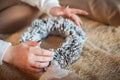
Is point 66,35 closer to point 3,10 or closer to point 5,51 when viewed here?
point 5,51

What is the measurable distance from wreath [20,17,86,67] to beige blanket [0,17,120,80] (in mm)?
19

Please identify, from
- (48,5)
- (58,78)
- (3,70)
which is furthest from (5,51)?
(48,5)

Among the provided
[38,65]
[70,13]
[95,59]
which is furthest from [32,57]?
[70,13]

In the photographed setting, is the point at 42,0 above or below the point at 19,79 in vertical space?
above

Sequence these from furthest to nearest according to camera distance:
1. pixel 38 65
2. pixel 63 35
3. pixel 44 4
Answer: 1. pixel 44 4
2. pixel 63 35
3. pixel 38 65

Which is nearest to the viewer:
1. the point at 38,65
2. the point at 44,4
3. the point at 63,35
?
the point at 38,65

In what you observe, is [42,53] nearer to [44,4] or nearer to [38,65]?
[38,65]

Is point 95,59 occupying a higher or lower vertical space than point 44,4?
lower

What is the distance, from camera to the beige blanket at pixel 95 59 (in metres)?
0.63

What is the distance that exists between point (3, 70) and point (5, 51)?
0.20 feet

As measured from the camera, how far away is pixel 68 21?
0.78 meters

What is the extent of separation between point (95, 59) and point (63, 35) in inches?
6.0

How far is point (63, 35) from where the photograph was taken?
78cm

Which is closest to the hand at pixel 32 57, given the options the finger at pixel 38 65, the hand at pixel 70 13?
the finger at pixel 38 65
